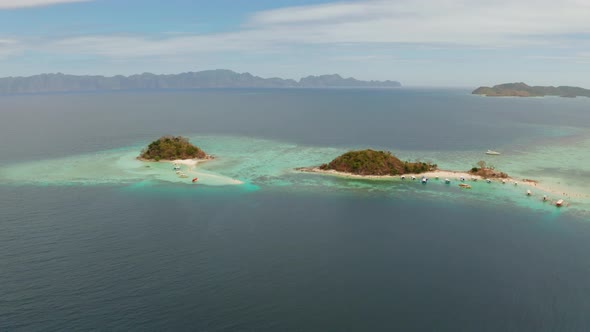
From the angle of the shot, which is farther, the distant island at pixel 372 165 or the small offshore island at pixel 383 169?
the distant island at pixel 372 165

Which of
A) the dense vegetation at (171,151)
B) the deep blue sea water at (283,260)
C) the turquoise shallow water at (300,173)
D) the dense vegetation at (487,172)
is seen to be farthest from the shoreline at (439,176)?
the dense vegetation at (171,151)

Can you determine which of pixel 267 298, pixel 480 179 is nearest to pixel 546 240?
pixel 480 179

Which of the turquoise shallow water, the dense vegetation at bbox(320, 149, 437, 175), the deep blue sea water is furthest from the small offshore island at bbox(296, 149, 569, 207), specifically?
the deep blue sea water

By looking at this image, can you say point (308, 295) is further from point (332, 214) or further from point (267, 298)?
point (332, 214)

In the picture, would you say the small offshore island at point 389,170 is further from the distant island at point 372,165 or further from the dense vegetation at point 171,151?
the dense vegetation at point 171,151

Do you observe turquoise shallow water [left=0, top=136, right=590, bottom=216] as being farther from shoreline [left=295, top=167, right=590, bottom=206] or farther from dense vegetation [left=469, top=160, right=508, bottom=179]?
dense vegetation [left=469, top=160, right=508, bottom=179]

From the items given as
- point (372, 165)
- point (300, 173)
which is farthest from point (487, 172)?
point (300, 173)
